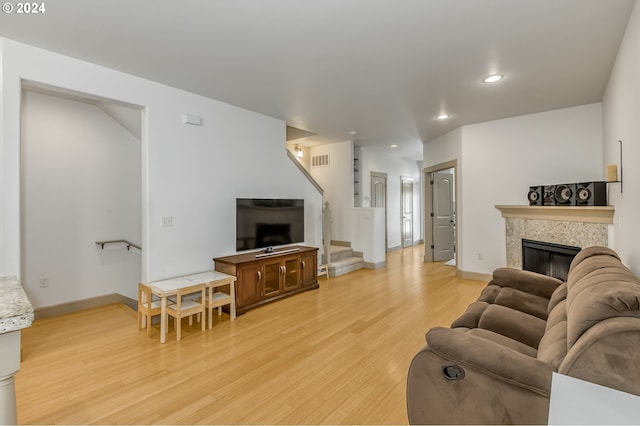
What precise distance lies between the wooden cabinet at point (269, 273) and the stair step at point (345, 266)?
0.84 m

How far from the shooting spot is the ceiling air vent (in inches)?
273

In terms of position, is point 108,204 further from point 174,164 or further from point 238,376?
point 238,376

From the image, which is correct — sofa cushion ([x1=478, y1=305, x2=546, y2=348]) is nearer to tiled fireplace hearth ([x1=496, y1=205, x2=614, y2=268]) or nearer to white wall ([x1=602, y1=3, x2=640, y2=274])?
white wall ([x1=602, y1=3, x2=640, y2=274])

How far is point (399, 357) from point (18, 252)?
3.31 m

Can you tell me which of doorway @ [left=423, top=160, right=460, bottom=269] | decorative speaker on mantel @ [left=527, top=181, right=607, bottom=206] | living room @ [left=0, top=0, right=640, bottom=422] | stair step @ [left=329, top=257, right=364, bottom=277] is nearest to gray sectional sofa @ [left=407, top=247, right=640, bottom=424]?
living room @ [left=0, top=0, right=640, bottom=422]

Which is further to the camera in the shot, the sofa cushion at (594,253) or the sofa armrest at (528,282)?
the sofa armrest at (528,282)

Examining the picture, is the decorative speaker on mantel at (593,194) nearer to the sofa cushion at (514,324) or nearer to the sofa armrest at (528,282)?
the sofa armrest at (528,282)

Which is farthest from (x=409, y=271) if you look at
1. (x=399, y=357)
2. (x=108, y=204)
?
(x=108, y=204)

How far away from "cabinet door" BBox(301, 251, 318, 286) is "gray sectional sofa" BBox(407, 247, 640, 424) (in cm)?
302

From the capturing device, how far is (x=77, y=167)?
3.84 metres

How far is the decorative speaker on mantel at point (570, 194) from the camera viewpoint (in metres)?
3.55

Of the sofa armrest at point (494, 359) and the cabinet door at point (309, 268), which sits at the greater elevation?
the sofa armrest at point (494, 359)

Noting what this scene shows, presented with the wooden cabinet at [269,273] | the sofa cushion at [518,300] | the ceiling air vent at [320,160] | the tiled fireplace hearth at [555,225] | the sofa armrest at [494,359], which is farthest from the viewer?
the ceiling air vent at [320,160]

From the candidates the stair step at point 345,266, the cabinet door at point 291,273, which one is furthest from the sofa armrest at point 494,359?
the stair step at point 345,266
